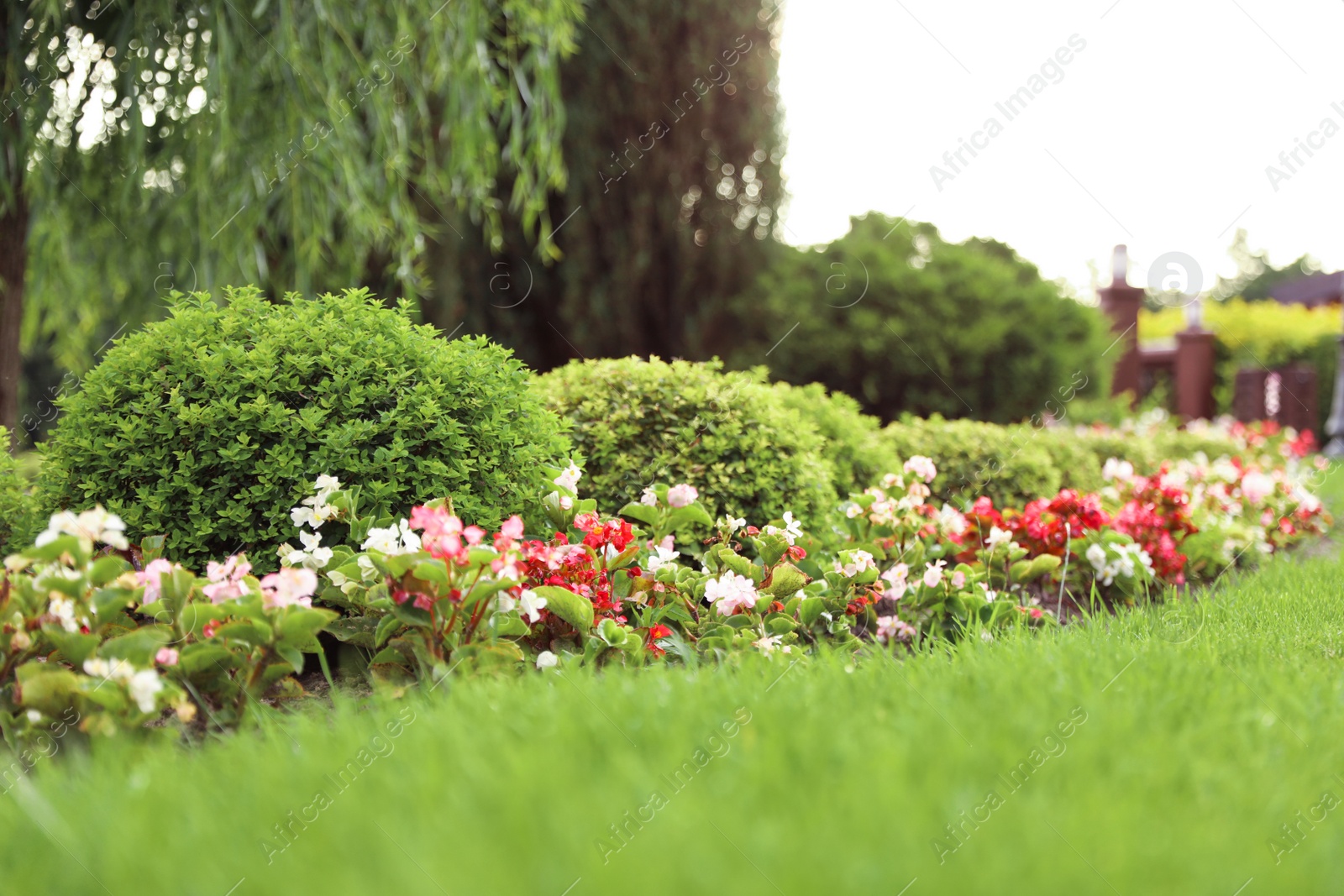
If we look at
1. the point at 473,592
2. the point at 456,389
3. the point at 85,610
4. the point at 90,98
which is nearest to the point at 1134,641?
the point at 473,592

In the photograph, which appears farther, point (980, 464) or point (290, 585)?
point (980, 464)

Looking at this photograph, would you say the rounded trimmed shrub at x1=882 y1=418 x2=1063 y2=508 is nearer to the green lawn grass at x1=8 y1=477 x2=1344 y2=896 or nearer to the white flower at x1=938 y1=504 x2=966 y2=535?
the white flower at x1=938 y1=504 x2=966 y2=535

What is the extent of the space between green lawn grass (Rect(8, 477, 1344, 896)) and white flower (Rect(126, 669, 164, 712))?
0.10 meters

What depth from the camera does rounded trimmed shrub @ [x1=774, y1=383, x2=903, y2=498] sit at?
5.64 meters

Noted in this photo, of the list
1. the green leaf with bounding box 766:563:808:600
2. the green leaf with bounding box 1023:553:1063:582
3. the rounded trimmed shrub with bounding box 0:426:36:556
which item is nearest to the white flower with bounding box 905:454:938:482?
the green leaf with bounding box 1023:553:1063:582

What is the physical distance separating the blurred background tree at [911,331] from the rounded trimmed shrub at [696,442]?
6649 millimetres

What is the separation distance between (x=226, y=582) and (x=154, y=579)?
187mm

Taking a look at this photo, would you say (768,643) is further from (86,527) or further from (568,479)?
(86,527)

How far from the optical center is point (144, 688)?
240 cm

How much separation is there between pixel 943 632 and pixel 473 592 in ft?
6.70

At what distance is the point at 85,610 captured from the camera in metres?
2.62

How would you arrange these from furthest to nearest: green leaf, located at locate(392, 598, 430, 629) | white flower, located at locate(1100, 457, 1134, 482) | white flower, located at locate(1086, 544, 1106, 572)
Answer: white flower, located at locate(1100, 457, 1134, 482) → white flower, located at locate(1086, 544, 1106, 572) → green leaf, located at locate(392, 598, 430, 629)

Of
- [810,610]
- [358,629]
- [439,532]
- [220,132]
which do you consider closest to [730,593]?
[810,610]

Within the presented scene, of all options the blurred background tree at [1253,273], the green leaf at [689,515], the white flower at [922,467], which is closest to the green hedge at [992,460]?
the white flower at [922,467]
